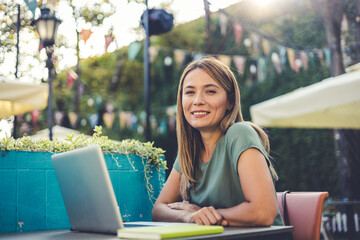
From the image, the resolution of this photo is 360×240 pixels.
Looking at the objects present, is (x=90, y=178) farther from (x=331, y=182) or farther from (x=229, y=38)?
(x=229, y=38)

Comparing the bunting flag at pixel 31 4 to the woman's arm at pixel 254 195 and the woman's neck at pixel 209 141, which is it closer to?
the woman's neck at pixel 209 141

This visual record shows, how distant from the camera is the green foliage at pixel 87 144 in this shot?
6.08 feet

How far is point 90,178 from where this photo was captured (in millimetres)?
1368

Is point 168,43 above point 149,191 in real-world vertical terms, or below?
above

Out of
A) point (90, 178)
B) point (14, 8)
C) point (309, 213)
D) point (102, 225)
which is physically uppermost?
point (14, 8)

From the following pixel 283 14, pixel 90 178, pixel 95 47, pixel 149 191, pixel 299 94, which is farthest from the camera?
pixel 95 47

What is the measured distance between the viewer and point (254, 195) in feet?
5.33

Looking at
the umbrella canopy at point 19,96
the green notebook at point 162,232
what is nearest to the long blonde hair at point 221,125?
the green notebook at point 162,232

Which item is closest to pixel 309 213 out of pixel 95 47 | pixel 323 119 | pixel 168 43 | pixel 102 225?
pixel 102 225

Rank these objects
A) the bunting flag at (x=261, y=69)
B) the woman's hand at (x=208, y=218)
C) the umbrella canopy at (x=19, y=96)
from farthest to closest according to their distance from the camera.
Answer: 1. the bunting flag at (x=261, y=69)
2. the umbrella canopy at (x=19, y=96)
3. the woman's hand at (x=208, y=218)

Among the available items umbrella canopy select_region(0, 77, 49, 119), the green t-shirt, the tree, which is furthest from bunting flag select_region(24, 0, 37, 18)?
the tree

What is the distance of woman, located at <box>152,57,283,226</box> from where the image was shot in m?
1.71

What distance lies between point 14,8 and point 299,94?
6.82 m

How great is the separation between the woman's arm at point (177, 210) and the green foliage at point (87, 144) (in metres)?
0.22
